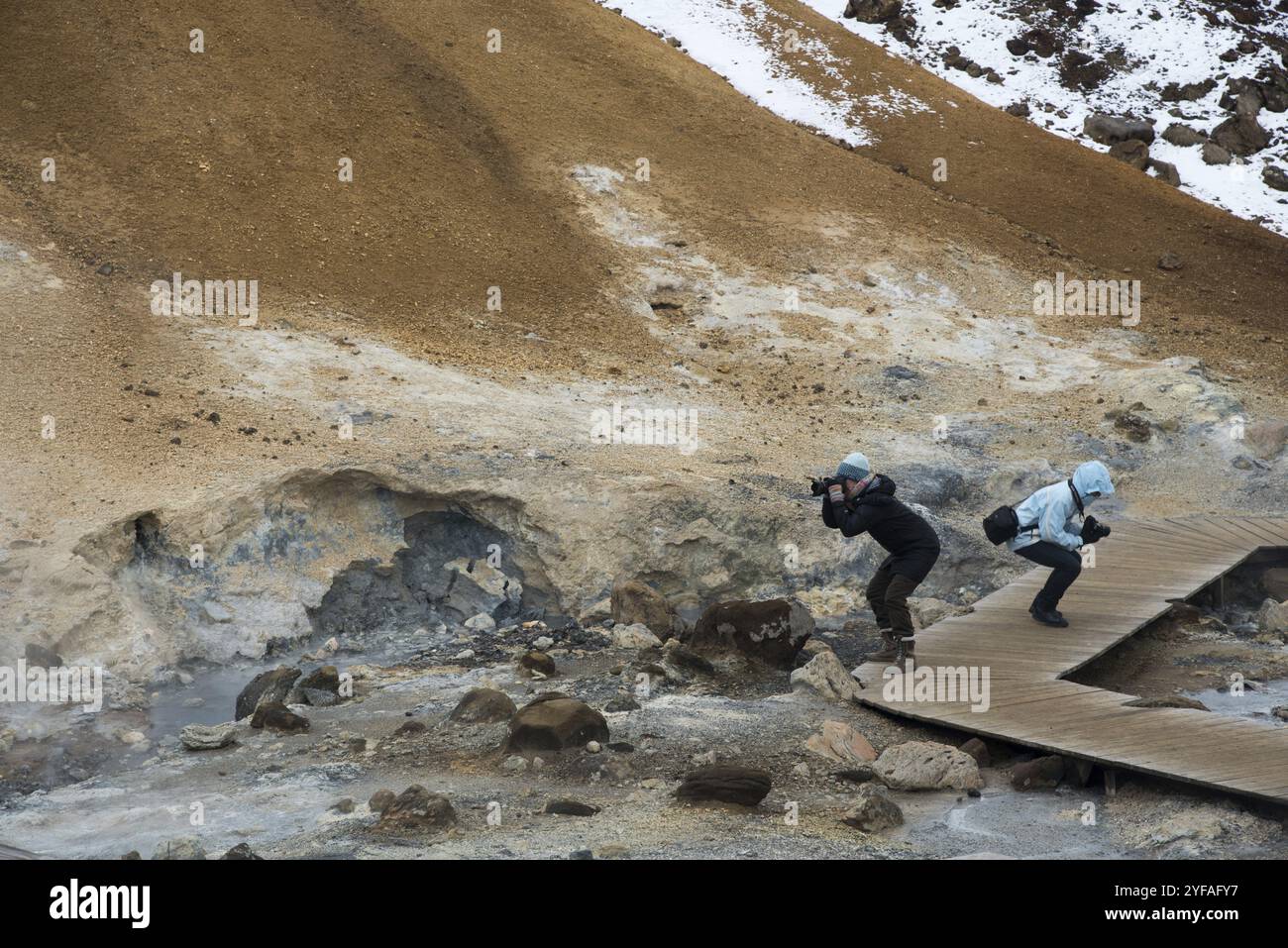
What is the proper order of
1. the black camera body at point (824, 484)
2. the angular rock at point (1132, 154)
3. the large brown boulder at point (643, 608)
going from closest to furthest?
the black camera body at point (824, 484) → the large brown boulder at point (643, 608) → the angular rock at point (1132, 154)

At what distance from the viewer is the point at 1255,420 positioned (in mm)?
15734

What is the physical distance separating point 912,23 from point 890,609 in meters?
24.0

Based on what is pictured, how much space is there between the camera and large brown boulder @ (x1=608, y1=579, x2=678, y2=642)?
11.6 meters

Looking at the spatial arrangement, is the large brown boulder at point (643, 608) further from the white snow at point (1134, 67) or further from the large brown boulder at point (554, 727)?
the white snow at point (1134, 67)

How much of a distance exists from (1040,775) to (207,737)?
5566 millimetres

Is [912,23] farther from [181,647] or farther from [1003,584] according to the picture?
[181,647]

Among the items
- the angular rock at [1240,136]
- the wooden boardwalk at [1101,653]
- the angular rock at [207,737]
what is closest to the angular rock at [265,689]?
the angular rock at [207,737]

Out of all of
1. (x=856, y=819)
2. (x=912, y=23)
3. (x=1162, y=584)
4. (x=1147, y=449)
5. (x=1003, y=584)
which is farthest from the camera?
(x=912, y=23)

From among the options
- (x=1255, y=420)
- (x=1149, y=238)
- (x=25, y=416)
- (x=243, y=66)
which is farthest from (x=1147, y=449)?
(x=243, y=66)

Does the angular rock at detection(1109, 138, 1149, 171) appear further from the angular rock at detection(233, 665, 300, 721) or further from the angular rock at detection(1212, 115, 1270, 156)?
the angular rock at detection(233, 665, 300, 721)

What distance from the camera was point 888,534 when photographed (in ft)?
33.1

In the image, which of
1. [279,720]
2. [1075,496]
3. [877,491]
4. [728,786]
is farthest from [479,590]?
[1075,496]

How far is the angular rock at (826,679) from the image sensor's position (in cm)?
998

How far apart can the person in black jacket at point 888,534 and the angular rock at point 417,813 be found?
3.55 meters
